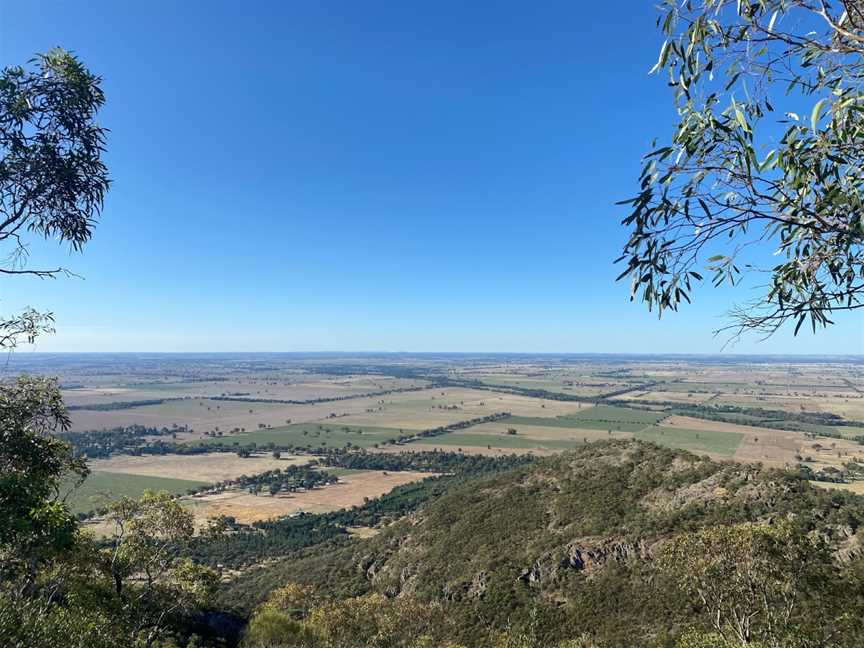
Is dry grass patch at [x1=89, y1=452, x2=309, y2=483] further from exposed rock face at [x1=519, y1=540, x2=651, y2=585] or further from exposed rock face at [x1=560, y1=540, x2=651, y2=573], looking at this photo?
exposed rock face at [x1=560, y1=540, x2=651, y2=573]

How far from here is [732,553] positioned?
15422mm

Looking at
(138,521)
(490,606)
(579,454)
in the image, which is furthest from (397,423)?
(138,521)

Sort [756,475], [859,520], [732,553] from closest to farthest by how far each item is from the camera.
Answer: [732,553] → [859,520] → [756,475]

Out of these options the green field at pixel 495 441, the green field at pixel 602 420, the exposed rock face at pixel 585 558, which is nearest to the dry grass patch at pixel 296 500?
the green field at pixel 495 441

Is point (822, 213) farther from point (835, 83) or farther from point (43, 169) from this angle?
point (43, 169)

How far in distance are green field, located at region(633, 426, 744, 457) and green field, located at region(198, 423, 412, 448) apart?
7446 centimetres

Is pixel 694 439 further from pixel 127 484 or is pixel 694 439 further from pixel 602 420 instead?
pixel 127 484

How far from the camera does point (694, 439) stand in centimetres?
12062

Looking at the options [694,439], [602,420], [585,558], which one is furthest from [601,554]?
[602,420]

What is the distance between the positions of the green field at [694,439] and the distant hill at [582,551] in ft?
216

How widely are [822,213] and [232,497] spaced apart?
100 metres

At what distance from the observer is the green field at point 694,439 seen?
108438 millimetres

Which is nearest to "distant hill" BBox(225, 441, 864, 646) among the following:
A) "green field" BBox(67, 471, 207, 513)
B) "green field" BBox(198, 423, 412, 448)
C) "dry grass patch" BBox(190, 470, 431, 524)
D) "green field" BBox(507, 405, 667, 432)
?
"dry grass patch" BBox(190, 470, 431, 524)

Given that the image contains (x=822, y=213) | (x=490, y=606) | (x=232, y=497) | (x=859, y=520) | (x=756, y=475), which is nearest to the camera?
(x=822, y=213)
